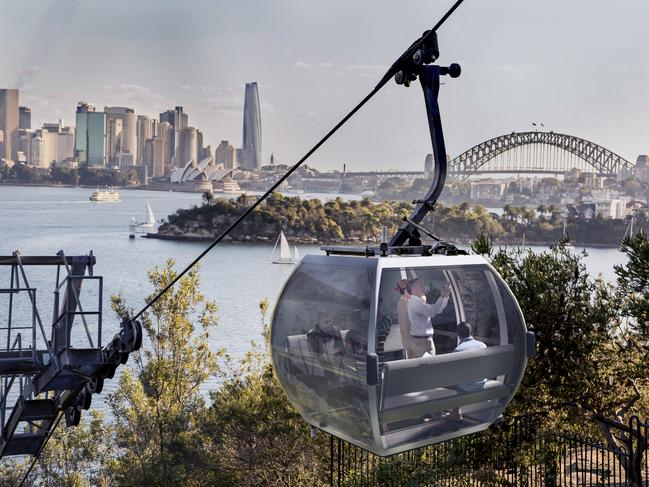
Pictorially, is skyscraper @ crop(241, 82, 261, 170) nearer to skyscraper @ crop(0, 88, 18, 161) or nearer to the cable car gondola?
skyscraper @ crop(0, 88, 18, 161)

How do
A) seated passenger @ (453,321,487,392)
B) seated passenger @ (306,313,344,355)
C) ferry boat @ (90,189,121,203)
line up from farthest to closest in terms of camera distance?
ferry boat @ (90,189,121,203) → seated passenger @ (453,321,487,392) → seated passenger @ (306,313,344,355)

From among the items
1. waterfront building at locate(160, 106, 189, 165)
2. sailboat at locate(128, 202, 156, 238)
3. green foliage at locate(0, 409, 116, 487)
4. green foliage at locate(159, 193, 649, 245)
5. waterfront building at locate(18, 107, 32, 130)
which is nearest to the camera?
green foliage at locate(0, 409, 116, 487)

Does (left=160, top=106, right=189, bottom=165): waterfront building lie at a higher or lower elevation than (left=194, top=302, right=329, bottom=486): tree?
higher

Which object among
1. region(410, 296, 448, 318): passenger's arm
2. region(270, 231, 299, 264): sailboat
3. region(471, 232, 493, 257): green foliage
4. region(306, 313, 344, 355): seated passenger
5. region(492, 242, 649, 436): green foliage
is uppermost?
region(410, 296, 448, 318): passenger's arm

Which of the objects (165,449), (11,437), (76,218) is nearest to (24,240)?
(76,218)

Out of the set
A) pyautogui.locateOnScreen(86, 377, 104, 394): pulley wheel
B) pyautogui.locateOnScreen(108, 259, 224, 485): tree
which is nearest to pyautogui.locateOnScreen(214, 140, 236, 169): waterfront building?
pyautogui.locateOnScreen(108, 259, 224, 485): tree

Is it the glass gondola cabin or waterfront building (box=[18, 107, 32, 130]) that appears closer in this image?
the glass gondola cabin

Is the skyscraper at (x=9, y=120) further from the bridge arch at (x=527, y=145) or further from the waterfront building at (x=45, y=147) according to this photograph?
the bridge arch at (x=527, y=145)

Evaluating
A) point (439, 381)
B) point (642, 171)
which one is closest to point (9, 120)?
point (642, 171)
